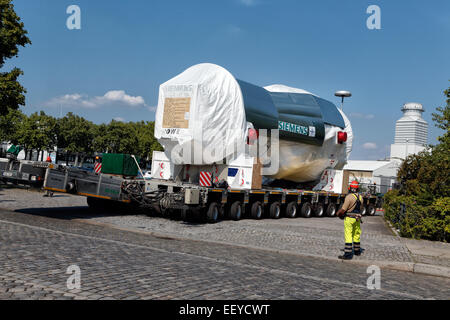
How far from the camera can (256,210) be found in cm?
1653

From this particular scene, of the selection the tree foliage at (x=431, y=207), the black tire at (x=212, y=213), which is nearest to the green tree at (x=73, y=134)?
the black tire at (x=212, y=213)

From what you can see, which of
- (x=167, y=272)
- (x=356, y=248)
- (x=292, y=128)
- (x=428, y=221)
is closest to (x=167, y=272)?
(x=167, y=272)

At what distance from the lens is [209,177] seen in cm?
1498

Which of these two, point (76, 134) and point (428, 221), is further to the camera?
point (76, 134)

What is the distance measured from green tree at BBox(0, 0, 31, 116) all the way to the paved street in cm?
1289

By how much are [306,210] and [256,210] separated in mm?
3884

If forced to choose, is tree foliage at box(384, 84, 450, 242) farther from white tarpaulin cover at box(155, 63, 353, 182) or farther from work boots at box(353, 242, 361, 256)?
white tarpaulin cover at box(155, 63, 353, 182)

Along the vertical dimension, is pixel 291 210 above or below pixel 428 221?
below

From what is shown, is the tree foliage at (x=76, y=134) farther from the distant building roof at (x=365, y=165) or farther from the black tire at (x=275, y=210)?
the distant building roof at (x=365, y=165)

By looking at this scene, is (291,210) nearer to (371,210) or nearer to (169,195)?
(169,195)

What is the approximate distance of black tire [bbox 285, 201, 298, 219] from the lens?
18.6 metres

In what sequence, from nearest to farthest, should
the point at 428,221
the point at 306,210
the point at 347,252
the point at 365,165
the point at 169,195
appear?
the point at 347,252 → the point at 428,221 → the point at 169,195 → the point at 306,210 → the point at 365,165

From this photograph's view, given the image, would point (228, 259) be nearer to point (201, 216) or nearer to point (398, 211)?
point (201, 216)

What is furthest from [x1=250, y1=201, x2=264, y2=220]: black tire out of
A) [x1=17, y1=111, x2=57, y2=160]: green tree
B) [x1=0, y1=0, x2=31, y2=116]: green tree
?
[x1=17, y1=111, x2=57, y2=160]: green tree
